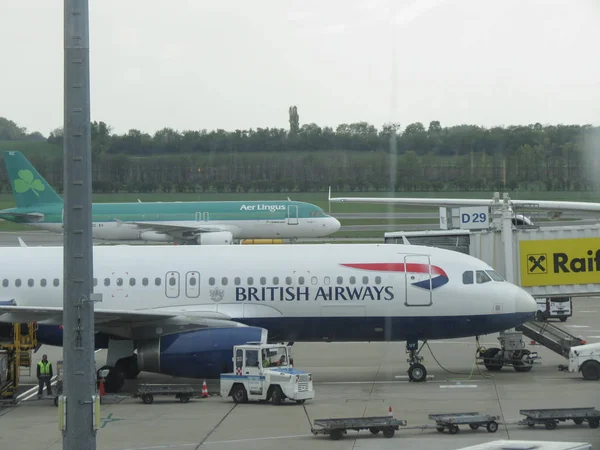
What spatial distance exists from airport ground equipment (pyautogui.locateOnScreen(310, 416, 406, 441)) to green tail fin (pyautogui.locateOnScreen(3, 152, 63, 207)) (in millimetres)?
24427

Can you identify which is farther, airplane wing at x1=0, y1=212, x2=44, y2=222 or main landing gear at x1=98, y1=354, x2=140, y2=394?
airplane wing at x1=0, y1=212, x2=44, y2=222

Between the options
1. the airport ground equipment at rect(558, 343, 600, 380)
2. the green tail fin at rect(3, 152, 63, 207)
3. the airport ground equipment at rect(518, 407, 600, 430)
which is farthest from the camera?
the green tail fin at rect(3, 152, 63, 207)

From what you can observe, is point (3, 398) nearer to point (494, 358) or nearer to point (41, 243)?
point (494, 358)

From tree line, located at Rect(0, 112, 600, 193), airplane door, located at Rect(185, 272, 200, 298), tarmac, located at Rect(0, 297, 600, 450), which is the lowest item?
tarmac, located at Rect(0, 297, 600, 450)

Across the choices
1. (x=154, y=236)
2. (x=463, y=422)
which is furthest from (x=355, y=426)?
(x=154, y=236)

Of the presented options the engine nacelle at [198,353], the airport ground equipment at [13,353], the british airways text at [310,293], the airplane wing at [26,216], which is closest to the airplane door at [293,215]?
the airplane wing at [26,216]

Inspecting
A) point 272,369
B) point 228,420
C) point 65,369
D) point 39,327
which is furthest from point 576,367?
point 65,369

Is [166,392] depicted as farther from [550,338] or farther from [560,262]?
[550,338]

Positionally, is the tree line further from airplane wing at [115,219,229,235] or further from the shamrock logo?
airplane wing at [115,219,229,235]

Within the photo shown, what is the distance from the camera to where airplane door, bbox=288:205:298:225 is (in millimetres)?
58694

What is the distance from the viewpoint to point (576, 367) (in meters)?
25.0

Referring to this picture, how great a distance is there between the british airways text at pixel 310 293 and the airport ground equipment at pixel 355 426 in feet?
25.1

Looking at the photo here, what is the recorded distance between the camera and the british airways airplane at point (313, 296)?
83.0 ft

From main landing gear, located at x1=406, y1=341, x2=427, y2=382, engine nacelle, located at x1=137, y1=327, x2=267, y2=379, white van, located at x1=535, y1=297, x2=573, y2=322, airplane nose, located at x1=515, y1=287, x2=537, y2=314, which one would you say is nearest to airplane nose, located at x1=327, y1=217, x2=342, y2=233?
white van, located at x1=535, y1=297, x2=573, y2=322
